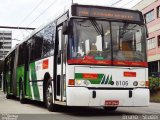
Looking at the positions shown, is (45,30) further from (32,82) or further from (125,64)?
(125,64)

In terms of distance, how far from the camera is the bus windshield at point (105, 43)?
14.0m

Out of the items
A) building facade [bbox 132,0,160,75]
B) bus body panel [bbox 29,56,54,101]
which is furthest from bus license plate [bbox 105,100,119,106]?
building facade [bbox 132,0,160,75]

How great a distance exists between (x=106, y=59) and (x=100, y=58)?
0.20 metres

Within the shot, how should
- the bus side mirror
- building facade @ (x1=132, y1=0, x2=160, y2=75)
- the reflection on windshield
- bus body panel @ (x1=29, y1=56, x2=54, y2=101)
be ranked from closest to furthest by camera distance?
the bus side mirror → the reflection on windshield → bus body panel @ (x1=29, y1=56, x2=54, y2=101) → building facade @ (x1=132, y1=0, x2=160, y2=75)

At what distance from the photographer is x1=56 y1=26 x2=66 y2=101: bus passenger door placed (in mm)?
14508

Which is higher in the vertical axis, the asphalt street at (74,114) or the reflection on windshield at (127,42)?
the reflection on windshield at (127,42)

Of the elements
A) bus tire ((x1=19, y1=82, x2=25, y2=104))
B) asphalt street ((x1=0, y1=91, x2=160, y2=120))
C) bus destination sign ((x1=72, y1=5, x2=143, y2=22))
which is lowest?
asphalt street ((x1=0, y1=91, x2=160, y2=120))

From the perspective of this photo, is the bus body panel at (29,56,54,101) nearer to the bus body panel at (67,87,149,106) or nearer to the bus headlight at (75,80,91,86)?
the bus headlight at (75,80,91,86)

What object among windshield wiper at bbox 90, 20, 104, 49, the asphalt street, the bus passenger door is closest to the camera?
the asphalt street

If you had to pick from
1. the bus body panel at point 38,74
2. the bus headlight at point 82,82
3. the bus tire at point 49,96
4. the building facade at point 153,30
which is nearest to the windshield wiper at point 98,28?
the bus headlight at point 82,82

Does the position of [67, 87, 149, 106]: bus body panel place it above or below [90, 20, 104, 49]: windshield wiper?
below

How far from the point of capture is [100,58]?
557 inches

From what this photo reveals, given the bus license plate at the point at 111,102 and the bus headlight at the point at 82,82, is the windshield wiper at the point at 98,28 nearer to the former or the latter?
the bus headlight at the point at 82,82

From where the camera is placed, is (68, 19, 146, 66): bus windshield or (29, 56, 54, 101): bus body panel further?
(29, 56, 54, 101): bus body panel
